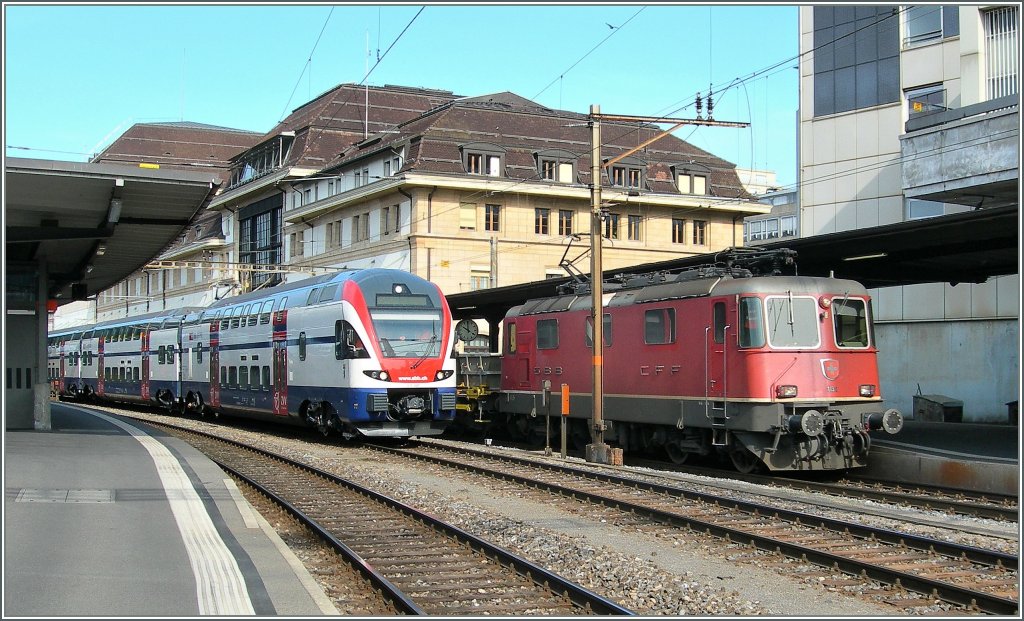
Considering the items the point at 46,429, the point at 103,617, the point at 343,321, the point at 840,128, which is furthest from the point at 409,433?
the point at 840,128

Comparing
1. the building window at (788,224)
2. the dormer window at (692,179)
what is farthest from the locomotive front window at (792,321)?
the building window at (788,224)

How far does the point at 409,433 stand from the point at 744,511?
37.3ft

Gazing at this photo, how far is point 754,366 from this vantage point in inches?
670

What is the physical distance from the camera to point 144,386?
38781mm

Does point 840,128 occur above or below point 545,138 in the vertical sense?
below

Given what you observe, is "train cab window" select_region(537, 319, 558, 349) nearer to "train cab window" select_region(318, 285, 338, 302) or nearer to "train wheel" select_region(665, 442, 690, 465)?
"train wheel" select_region(665, 442, 690, 465)

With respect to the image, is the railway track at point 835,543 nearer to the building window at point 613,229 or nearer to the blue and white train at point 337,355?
the blue and white train at point 337,355

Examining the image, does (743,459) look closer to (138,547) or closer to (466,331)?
(138,547)

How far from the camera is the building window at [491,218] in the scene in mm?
54781

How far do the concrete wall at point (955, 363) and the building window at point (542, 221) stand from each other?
24.1 m

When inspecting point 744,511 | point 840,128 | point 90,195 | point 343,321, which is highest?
point 840,128

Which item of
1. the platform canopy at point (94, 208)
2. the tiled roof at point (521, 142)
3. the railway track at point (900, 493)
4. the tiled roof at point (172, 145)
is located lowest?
the railway track at point (900, 493)

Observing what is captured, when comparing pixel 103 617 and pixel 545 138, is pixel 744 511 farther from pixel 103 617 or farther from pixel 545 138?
pixel 545 138

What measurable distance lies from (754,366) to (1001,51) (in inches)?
768
